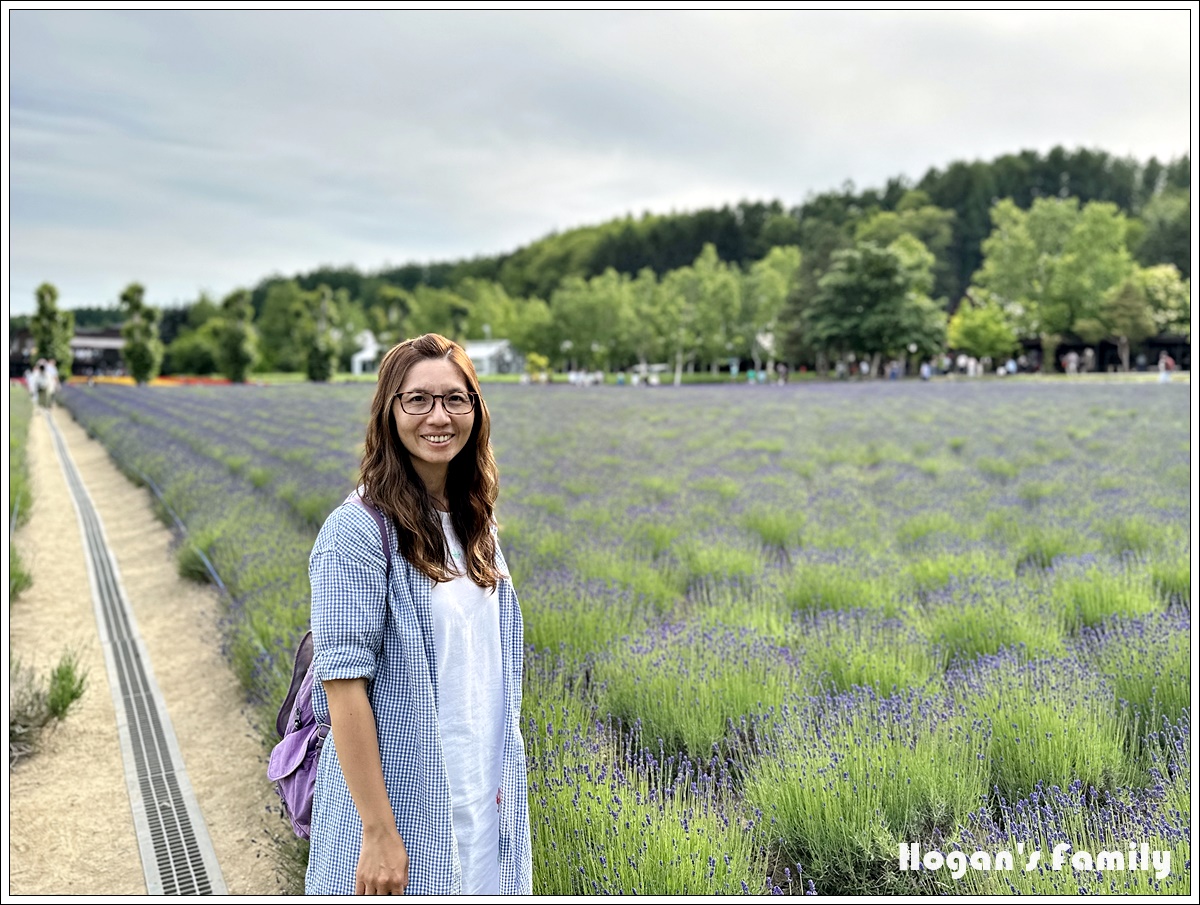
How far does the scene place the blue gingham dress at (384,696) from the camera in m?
1.64

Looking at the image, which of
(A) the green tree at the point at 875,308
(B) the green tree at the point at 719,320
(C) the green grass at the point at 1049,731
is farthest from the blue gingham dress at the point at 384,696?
(B) the green tree at the point at 719,320

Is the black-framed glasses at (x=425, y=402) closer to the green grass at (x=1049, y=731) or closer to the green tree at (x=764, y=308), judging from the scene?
the green grass at (x=1049, y=731)

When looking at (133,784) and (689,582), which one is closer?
(133,784)

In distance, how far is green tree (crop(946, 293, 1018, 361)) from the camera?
56.2 metres

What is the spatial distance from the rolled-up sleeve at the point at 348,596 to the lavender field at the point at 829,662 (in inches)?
40.7

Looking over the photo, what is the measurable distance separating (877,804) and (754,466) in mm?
8952

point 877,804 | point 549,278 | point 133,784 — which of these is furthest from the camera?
point 549,278

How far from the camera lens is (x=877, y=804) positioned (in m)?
2.54

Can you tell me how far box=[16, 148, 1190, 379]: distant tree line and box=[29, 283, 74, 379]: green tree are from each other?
1111cm

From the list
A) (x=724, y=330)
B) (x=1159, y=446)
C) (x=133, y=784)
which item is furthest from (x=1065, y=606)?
(x=724, y=330)

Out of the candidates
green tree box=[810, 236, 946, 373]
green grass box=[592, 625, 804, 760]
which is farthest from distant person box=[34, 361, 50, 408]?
green tree box=[810, 236, 946, 373]

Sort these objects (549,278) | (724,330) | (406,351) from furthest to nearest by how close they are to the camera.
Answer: (549,278) < (724,330) < (406,351)

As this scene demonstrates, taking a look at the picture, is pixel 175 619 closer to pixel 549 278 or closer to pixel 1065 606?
pixel 1065 606

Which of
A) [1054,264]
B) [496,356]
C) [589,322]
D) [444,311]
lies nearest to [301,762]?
[1054,264]
